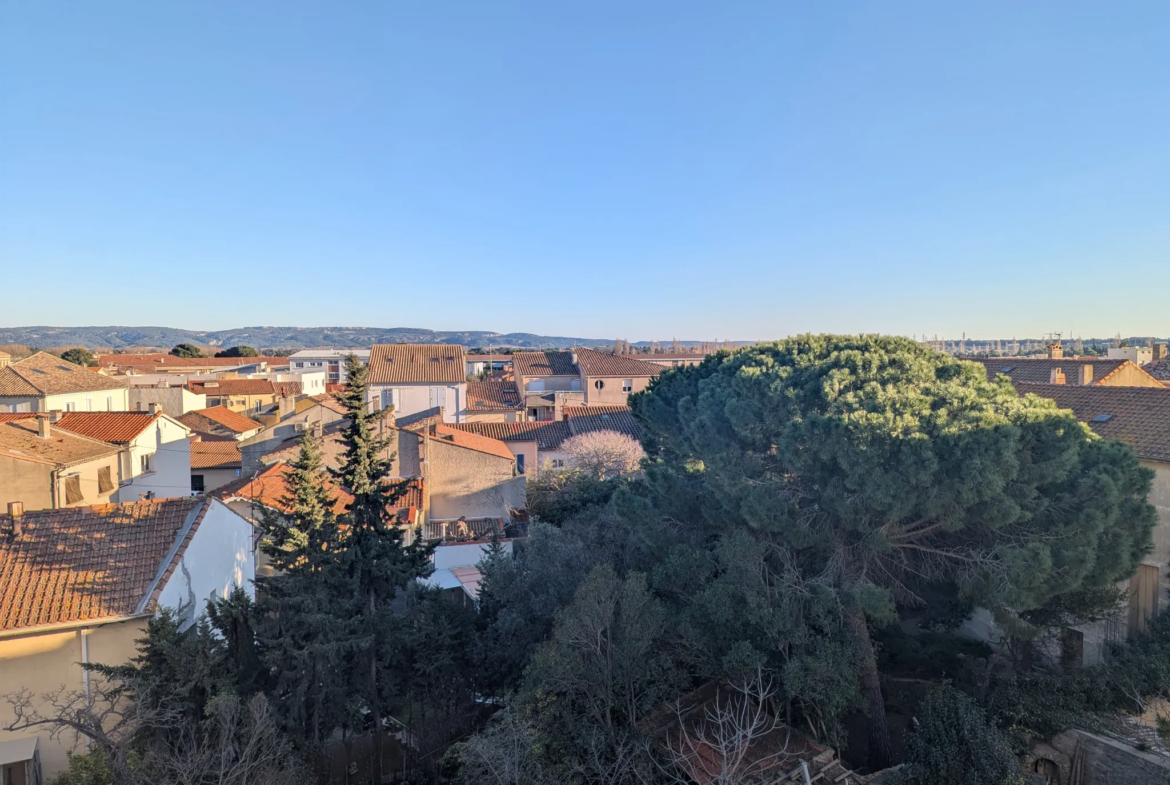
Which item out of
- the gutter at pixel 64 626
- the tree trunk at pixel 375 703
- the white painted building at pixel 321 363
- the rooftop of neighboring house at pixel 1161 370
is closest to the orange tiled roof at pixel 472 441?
the tree trunk at pixel 375 703

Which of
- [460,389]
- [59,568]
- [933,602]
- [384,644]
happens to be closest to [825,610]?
[933,602]

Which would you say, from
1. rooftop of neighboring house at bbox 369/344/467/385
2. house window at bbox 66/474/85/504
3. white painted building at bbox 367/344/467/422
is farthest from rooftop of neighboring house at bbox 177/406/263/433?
house window at bbox 66/474/85/504

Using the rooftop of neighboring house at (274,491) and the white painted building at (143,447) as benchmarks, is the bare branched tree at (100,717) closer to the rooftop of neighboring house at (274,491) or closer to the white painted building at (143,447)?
the rooftop of neighboring house at (274,491)

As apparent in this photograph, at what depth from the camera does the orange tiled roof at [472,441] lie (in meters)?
24.4

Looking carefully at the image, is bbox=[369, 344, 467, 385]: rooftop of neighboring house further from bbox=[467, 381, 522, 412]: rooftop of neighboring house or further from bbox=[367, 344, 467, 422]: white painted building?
bbox=[467, 381, 522, 412]: rooftop of neighboring house

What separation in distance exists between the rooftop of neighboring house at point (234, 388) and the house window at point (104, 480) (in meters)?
27.7

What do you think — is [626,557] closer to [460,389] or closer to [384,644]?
[384,644]

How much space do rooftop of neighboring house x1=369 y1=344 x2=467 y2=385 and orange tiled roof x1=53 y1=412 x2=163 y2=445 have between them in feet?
56.6

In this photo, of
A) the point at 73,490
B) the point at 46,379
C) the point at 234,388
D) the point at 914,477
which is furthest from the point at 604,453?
the point at 234,388

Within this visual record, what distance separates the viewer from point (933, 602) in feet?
51.3

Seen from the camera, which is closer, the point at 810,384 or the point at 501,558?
the point at 810,384

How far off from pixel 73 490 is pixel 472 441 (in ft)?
40.7

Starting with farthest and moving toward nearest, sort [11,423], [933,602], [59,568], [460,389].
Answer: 1. [460,389]
2. [11,423]
3. [933,602]
4. [59,568]

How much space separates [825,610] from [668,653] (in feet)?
8.80
